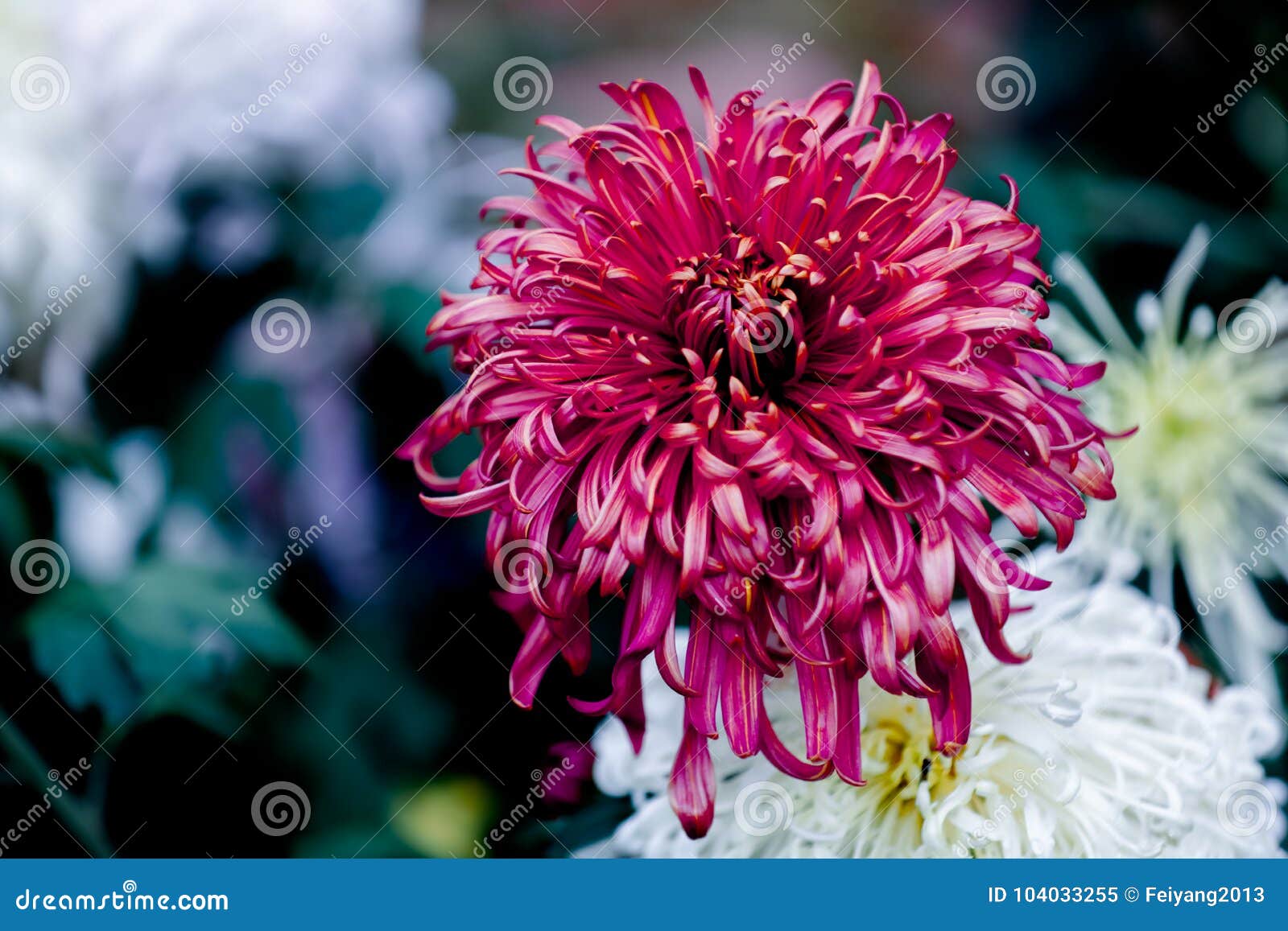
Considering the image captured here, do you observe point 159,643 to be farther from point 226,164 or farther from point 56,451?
point 226,164

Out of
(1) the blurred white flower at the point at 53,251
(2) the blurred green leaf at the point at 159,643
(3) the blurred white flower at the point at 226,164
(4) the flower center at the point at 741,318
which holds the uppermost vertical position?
(4) the flower center at the point at 741,318

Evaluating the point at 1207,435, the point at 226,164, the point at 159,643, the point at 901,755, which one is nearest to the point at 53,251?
the point at 226,164

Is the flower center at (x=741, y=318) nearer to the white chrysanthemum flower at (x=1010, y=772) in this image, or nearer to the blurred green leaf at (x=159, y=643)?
the white chrysanthemum flower at (x=1010, y=772)

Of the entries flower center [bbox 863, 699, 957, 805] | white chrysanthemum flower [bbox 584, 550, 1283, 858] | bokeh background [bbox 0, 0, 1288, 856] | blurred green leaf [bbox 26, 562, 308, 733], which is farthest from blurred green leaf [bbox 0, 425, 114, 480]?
flower center [bbox 863, 699, 957, 805]

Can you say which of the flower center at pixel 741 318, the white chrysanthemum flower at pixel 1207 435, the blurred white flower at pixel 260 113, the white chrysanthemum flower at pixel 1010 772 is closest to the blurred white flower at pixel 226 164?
the blurred white flower at pixel 260 113

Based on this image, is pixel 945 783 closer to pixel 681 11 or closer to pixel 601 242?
pixel 601 242
